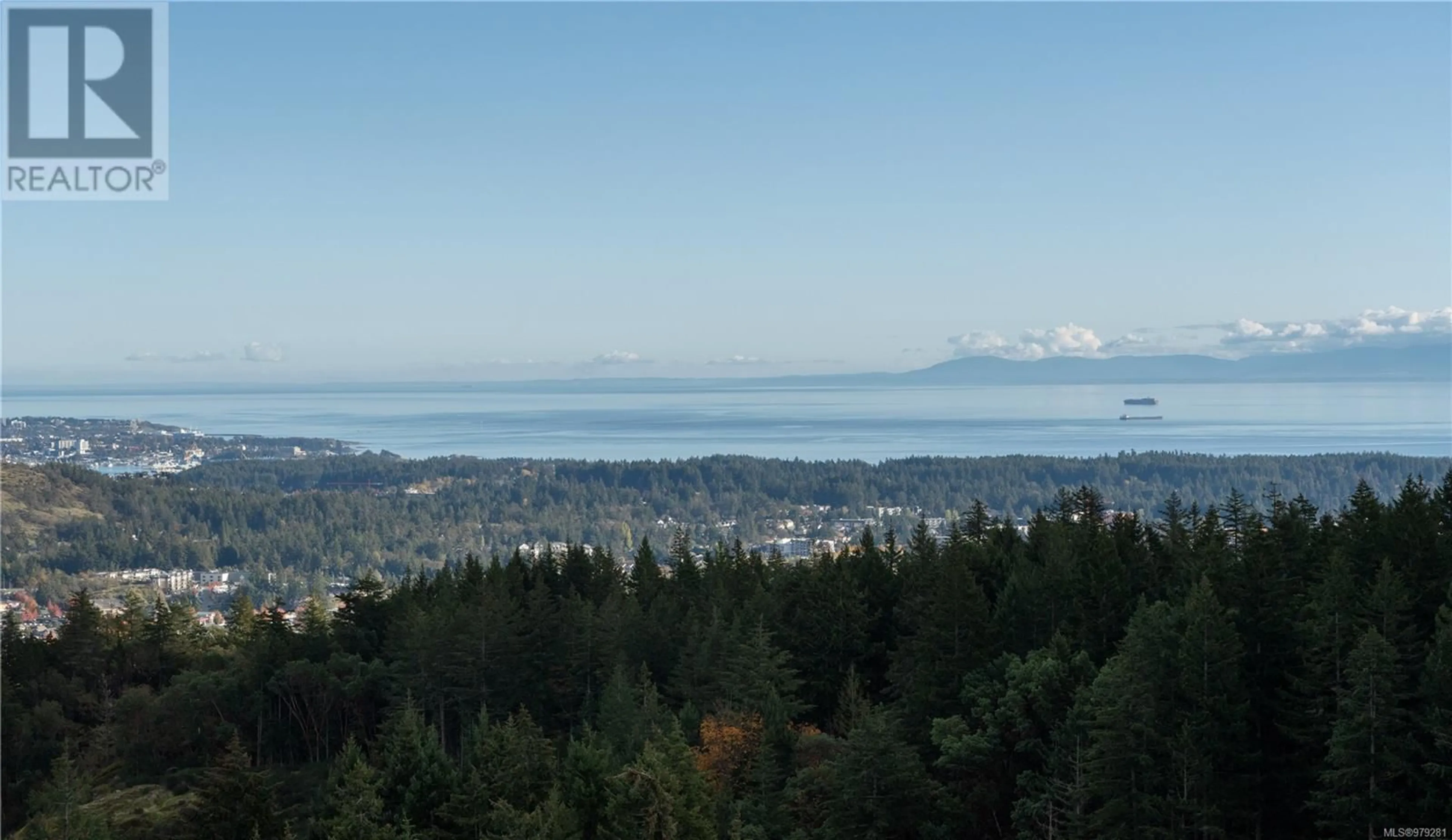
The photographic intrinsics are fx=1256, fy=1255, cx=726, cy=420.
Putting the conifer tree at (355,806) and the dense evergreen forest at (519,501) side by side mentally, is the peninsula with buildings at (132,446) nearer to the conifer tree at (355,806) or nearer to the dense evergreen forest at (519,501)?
the dense evergreen forest at (519,501)

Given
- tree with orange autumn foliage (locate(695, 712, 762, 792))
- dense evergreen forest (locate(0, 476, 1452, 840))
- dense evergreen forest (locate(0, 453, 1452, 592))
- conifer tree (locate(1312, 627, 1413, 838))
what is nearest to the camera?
conifer tree (locate(1312, 627, 1413, 838))

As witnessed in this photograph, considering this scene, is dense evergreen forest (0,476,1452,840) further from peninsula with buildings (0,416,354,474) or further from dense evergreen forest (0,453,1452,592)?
peninsula with buildings (0,416,354,474)

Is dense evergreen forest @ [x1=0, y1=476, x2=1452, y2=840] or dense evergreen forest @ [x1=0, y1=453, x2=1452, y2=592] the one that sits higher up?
dense evergreen forest @ [x1=0, y1=476, x2=1452, y2=840]

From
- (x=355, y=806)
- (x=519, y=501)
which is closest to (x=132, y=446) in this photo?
(x=519, y=501)

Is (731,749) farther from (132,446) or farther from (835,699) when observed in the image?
(132,446)

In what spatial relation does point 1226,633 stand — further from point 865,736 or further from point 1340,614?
point 865,736

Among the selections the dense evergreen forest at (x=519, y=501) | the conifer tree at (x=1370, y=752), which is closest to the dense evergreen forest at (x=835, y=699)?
the conifer tree at (x=1370, y=752)

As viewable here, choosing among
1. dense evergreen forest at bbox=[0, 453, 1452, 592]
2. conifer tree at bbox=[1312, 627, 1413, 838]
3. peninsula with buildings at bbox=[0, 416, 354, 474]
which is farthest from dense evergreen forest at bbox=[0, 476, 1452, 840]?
peninsula with buildings at bbox=[0, 416, 354, 474]
